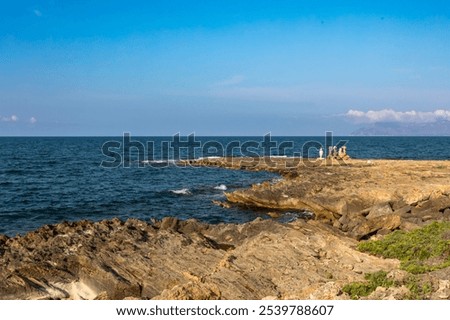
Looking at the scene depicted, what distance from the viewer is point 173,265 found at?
654 inches

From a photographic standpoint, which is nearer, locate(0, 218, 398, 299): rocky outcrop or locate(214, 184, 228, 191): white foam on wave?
locate(0, 218, 398, 299): rocky outcrop

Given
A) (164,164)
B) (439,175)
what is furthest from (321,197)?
(164,164)

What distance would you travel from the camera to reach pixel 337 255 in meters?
17.1

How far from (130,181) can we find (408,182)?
105 feet

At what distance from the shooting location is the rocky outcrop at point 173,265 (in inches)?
555

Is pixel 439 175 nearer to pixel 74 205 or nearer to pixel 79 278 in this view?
pixel 74 205

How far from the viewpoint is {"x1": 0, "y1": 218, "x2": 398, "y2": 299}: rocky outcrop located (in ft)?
46.3

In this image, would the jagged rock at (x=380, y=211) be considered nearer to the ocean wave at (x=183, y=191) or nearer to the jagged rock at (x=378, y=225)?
the jagged rock at (x=378, y=225)

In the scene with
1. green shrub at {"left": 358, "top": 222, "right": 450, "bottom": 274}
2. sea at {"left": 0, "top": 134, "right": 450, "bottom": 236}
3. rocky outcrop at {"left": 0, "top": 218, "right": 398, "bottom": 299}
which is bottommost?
sea at {"left": 0, "top": 134, "right": 450, "bottom": 236}

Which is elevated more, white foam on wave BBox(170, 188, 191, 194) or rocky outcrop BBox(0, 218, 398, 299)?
rocky outcrop BBox(0, 218, 398, 299)

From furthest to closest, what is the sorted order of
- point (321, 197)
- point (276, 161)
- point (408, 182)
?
point (276, 161) < point (408, 182) < point (321, 197)

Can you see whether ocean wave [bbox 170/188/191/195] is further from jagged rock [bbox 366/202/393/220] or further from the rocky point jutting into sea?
the rocky point jutting into sea

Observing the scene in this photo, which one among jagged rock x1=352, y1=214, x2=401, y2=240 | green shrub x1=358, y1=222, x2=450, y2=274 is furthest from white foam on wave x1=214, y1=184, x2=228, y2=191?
green shrub x1=358, y1=222, x2=450, y2=274

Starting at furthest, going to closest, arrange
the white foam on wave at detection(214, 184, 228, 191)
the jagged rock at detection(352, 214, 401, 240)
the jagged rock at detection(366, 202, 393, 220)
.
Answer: the white foam on wave at detection(214, 184, 228, 191) < the jagged rock at detection(366, 202, 393, 220) < the jagged rock at detection(352, 214, 401, 240)
